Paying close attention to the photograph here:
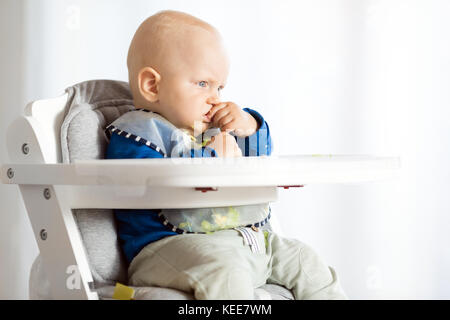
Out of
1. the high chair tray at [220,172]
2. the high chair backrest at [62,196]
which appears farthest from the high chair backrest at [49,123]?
the high chair tray at [220,172]

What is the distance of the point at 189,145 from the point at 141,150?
0.09 m

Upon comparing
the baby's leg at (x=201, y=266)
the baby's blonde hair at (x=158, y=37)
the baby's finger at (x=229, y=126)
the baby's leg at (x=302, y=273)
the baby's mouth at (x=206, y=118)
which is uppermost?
the baby's blonde hair at (x=158, y=37)

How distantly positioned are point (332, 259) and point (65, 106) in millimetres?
1103

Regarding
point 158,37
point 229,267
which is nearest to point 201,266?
point 229,267

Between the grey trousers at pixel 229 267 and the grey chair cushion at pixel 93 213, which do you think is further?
the grey chair cushion at pixel 93 213

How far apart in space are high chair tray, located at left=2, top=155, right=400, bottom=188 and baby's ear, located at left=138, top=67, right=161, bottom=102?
29 centimetres

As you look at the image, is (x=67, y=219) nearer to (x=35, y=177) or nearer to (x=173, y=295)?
(x=35, y=177)

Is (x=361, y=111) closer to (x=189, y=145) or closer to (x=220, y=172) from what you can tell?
(x=189, y=145)

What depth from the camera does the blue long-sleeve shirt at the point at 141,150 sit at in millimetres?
976

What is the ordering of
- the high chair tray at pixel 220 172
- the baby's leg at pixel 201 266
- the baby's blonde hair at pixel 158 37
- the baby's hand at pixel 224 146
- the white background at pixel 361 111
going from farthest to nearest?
1. the white background at pixel 361 111
2. the baby's blonde hair at pixel 158 37
3. the baby's hand at pixel 224 146
4. the baby's leg at pixel 201 266
5. the high chair tray at pixel 220 172

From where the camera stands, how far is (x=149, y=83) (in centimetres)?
107

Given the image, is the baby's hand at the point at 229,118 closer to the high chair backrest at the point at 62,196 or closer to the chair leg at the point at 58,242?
the high chair backrest at the point at 62,196

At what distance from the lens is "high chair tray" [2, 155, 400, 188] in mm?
705
